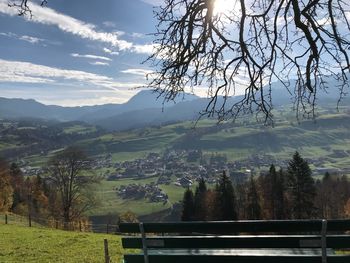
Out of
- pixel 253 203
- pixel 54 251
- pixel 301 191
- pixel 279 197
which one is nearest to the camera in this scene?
pixel 54 251

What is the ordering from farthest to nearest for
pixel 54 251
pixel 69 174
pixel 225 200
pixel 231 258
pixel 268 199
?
pixel 268 199, pixel 225 200, pixel 69 174, pixel 54 251, pixel 231 258

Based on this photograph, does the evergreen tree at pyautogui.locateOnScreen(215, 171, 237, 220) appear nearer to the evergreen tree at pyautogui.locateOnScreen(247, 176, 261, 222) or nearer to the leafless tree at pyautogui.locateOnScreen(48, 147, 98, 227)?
the evergreen tree at pyautogui.locateOnScreen(247, 176, 261, 222)

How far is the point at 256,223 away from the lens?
5.88m

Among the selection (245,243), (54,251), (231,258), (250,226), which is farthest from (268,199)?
(250,226)

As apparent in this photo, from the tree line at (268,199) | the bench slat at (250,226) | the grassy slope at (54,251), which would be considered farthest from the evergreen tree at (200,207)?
the bench slat at (250,226)

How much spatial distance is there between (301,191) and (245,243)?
179 ft

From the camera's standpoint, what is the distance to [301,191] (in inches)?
2282

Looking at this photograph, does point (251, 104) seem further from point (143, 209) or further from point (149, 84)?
point (143, 209)

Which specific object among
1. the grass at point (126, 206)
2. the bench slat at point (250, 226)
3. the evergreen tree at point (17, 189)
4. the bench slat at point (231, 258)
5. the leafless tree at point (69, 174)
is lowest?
the grass at point (126, 206)

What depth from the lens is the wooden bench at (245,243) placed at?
19.0 ft

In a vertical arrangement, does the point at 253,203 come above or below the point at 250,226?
below

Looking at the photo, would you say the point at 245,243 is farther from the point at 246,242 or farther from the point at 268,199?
the point at 268,199

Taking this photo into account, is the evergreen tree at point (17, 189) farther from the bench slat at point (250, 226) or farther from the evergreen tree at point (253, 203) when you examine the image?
the bench slat at point (250, 226)

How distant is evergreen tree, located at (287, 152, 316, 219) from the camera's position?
189 feet
